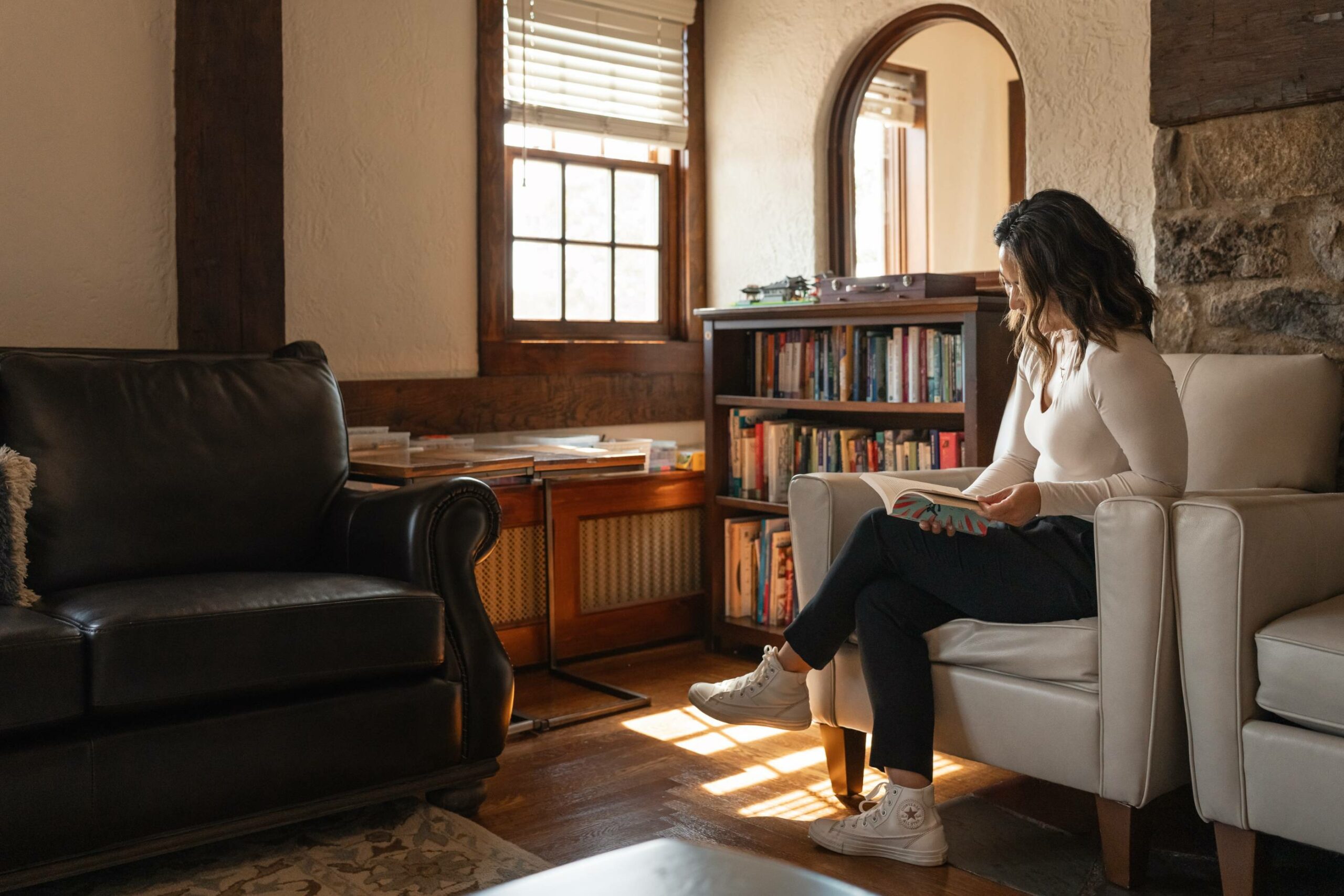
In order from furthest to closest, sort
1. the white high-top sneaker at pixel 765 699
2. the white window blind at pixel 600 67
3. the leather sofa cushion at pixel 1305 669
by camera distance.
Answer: the white window blind at pixel 600 67 < the white high-top sneaker at pixel 765 699 < the leather sofa cushion at pixel 1305 669

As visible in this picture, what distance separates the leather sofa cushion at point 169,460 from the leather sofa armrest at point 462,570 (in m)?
0.34

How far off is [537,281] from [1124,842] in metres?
2.63

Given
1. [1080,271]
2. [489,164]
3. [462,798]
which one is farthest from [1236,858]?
[489,164]

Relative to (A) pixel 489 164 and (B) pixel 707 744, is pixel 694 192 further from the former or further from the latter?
(B) pixel 707 744

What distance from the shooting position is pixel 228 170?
328cm

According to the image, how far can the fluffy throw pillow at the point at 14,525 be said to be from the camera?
7.43ft

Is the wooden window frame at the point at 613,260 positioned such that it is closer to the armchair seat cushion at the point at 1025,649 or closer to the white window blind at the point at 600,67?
the white window blind at the point at 600,67

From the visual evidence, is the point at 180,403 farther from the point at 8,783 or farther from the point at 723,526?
the point at 723,526

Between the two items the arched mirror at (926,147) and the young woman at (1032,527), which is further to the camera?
the arched mirror at (926,147)

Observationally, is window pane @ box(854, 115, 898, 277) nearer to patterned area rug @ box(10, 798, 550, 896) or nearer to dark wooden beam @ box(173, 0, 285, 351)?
dark wooden beam @ box(173, 0, 285, 351)

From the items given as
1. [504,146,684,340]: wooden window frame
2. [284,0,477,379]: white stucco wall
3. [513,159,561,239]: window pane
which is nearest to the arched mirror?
[504,146,684,340]: wooden window frame

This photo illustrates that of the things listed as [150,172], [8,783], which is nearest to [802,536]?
[8,783]

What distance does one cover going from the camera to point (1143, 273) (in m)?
3.10

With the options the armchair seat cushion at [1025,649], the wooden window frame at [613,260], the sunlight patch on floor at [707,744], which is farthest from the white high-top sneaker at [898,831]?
the wooden window frame at [613,260]
